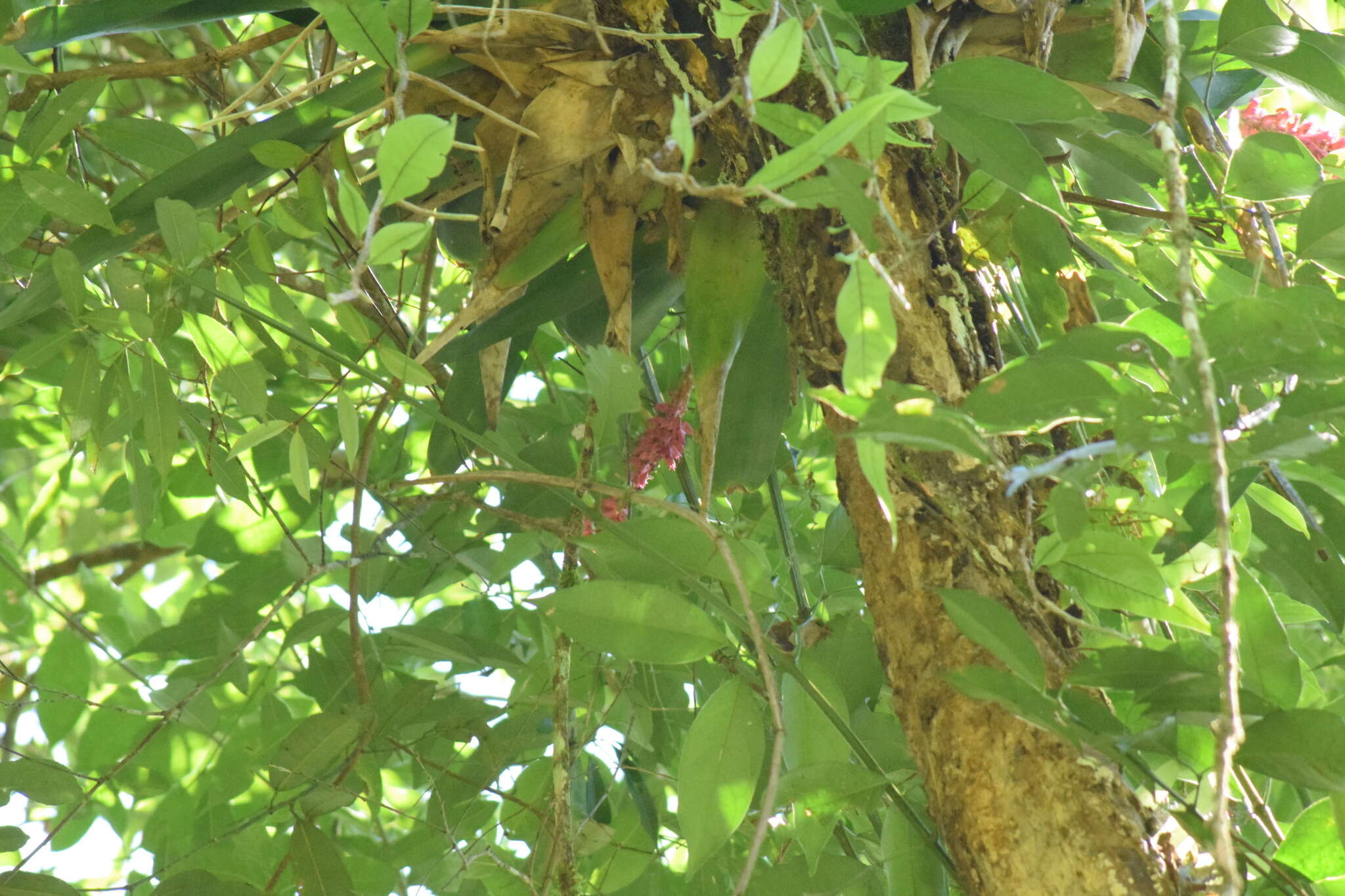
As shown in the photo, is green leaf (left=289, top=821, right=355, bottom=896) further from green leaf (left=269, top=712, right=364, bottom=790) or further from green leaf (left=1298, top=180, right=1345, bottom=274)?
green leaf (left=1298, top=180, right=1345, bottom=274)

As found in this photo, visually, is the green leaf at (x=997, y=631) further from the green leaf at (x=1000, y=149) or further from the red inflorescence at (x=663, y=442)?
the red inflorescence at (x=663, y=442)

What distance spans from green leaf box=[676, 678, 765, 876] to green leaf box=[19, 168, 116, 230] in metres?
0.40

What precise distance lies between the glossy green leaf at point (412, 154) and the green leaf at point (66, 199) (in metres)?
0.28

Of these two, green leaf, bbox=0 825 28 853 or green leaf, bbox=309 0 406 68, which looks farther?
green leaf, bbox=0 825 28 853

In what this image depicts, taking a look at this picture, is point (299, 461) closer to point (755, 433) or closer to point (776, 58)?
point (755, 433)

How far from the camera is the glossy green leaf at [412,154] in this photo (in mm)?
346

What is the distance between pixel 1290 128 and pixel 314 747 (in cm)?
77

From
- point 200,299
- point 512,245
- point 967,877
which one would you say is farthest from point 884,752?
point 200,299

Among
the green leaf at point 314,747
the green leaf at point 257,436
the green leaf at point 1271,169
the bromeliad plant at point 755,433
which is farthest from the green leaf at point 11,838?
the green leaf at point 1271,169

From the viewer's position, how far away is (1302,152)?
48 centimetres

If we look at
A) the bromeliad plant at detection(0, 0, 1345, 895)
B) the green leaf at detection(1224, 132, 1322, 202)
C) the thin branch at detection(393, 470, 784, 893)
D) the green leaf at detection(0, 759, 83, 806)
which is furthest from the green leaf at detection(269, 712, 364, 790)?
the green leaf at detection(1224, 132, 1322, 202)

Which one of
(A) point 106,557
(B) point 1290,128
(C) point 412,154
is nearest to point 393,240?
(C) point 412,154

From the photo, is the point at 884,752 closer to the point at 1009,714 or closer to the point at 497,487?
the point at 1009,714

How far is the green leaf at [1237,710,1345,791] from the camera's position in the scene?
1.17 ft
